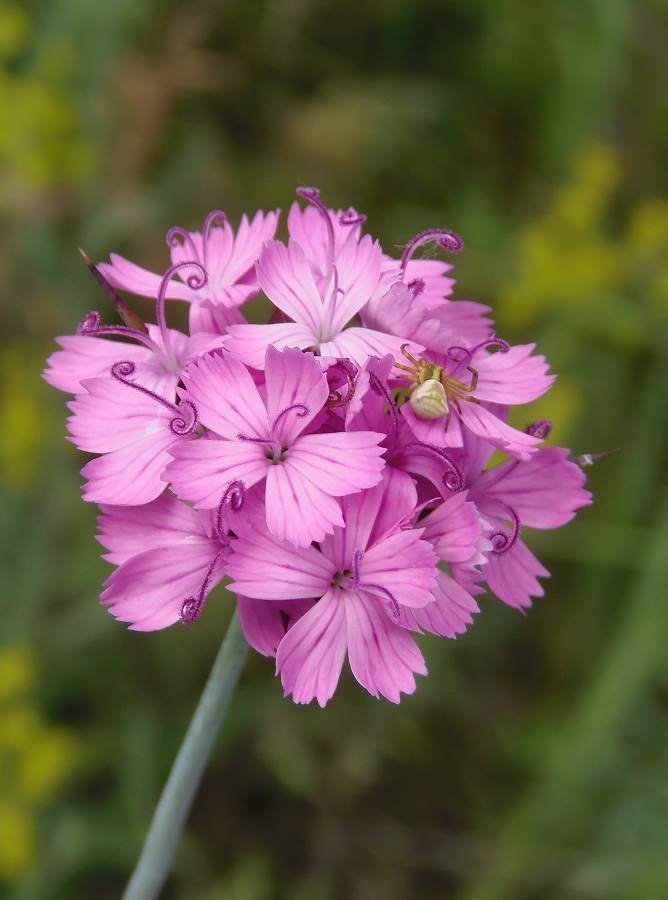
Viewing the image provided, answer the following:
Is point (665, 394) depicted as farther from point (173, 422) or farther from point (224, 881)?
point (173, 422)

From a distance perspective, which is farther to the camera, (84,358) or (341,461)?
(84,358)

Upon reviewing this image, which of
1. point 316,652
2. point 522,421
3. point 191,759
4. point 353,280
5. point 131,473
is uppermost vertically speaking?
point 522,421

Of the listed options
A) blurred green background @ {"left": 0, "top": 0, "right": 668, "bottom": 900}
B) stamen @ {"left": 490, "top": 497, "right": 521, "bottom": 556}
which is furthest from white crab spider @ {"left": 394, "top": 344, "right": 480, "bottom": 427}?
blurred green background @ {"left": 0, "top": 0, "right": 668, "bottom": 900}

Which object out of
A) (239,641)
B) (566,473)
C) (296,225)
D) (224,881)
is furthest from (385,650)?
(224,881)

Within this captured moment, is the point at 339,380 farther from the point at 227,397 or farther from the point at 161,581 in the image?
the point at 161,581

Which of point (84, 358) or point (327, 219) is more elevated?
point (327, 219)

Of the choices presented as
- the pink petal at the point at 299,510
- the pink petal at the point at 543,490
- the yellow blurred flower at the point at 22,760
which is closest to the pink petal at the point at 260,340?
the pink petal at the point at 299,510

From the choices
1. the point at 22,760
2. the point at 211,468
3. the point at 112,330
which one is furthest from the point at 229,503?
the point at 22,760

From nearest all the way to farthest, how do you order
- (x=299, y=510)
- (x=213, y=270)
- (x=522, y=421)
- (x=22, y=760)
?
(x=299, y=510) → (x=213, y=270) → (x=22, y=760) → (x=522, y=421)
